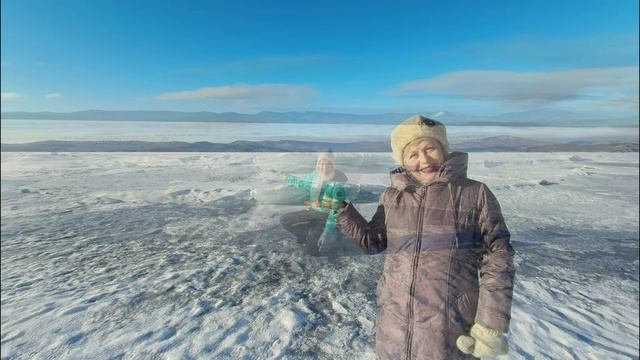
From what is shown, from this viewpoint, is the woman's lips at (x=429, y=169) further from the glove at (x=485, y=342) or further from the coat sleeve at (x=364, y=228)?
the glove at (x=485, y=342)

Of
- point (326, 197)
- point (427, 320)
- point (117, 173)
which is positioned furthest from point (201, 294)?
point (117, 173)

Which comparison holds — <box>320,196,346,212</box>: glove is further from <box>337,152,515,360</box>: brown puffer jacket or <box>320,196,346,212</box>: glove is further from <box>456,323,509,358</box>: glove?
<box>456,323,509,358</box>: glove

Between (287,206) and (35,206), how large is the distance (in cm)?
518

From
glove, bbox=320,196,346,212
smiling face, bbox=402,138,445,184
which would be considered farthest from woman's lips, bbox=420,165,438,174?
glove, bbox=320,196,346,212

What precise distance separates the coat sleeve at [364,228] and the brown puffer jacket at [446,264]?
119mm

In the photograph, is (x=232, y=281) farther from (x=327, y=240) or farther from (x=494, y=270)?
(x=494, y=270)

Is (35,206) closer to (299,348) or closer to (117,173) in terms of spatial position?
(117,173)

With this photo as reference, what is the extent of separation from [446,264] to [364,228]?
403 millimetres

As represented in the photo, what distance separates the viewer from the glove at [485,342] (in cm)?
144

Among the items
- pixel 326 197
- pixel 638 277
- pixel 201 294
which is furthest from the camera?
pixel 638 277

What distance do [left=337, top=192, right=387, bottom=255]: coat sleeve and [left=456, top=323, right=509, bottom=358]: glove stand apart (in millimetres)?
525

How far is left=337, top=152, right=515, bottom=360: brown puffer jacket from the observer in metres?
1.47

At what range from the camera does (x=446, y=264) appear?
5.04ft

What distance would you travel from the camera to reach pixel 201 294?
3.86m
